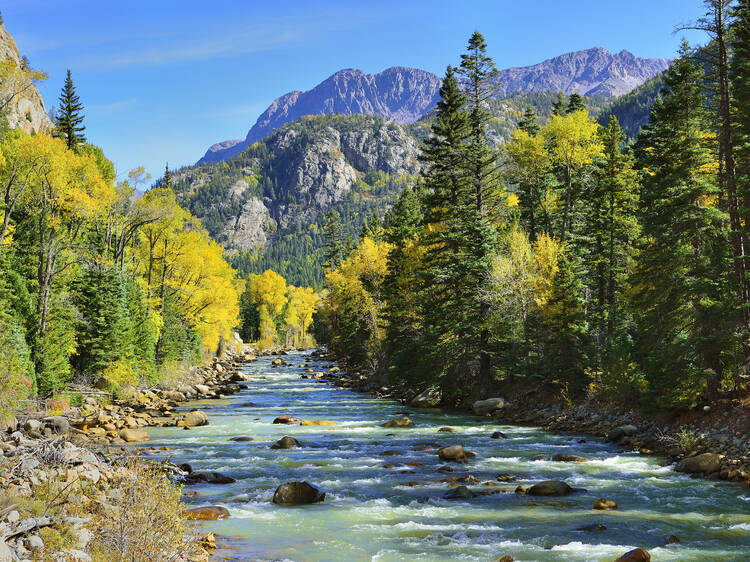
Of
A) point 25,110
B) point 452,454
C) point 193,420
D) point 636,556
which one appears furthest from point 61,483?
point 25,110

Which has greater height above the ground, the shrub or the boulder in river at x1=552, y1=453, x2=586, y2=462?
the shrub

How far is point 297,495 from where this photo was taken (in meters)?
15.8

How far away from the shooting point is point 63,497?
11.1 meters

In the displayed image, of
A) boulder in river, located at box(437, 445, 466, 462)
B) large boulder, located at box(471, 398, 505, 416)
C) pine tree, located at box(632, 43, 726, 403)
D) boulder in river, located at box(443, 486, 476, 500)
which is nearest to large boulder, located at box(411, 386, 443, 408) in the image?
large boulder, located at box(471, 398, 505, 416)

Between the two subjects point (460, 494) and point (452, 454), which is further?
point (452, 454)

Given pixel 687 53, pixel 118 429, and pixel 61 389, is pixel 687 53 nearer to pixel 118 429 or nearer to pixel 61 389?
pixel 118 429

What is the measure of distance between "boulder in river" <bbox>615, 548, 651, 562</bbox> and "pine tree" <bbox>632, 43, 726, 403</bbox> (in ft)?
39.2

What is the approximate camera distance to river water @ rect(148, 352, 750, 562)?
1203cm

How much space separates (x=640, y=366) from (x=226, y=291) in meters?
42.5

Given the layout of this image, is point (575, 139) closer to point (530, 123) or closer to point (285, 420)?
point (530, 123)

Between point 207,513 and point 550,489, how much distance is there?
30.3 feet

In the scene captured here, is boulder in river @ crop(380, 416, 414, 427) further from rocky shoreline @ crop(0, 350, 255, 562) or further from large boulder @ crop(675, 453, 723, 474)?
large boulder @ crop(675, 453, 723, 474)

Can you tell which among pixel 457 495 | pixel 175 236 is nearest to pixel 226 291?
pixel 175 236

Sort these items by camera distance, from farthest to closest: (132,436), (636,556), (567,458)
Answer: (132,436)
(567,458)
(636,556)
